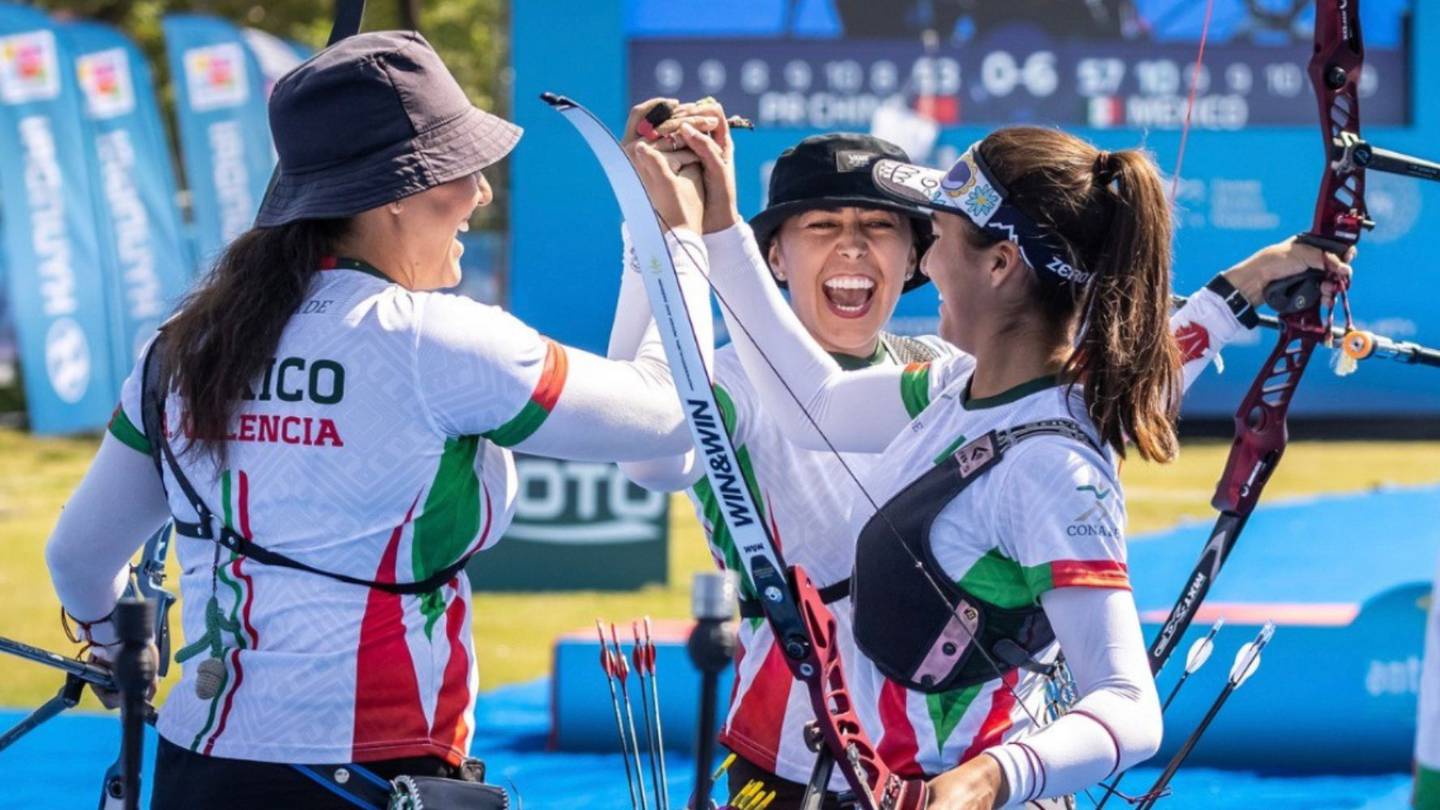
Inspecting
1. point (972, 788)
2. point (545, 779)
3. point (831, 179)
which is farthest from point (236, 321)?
point (545, 779)

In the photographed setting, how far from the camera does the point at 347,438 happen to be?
6.72 feet

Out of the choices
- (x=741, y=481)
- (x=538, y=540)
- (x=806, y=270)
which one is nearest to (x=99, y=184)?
(x=538, y=540)

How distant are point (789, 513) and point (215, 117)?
38.0 feet

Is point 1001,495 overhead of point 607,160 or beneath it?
beneath

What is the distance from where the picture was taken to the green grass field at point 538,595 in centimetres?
764

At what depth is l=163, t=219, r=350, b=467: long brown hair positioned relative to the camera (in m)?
2.08

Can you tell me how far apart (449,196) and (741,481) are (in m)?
0.47

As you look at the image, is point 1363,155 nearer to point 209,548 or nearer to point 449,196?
point 449,196

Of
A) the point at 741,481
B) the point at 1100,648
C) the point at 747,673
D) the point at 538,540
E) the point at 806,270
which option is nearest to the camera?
the point at 1100,648

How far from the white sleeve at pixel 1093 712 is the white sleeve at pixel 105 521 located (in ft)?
3.45

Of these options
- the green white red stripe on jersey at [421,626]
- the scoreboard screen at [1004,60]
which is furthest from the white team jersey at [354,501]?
the scoreboard screen at [1004,60]

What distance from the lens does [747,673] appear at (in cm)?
276

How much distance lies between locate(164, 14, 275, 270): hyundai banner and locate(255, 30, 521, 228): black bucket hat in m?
11.6

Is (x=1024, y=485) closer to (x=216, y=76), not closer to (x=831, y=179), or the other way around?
(x=831, y=179)
